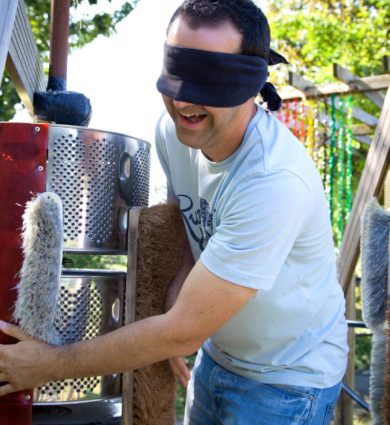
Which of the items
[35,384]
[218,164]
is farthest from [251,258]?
[35,384]

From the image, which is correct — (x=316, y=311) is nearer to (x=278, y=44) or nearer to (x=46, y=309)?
(x=46, y=309)

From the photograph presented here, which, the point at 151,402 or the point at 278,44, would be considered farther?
the point at 278,44

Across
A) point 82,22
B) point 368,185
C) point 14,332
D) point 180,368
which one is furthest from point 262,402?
point 82,22

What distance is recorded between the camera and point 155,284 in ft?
6.56

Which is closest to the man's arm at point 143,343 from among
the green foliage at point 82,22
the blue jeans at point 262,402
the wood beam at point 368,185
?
the blue jeans at point 262,402

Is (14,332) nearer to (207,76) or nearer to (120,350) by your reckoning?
(120,350)

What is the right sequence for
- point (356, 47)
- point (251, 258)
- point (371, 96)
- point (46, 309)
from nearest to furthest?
point (251, 258) → point (46, 309) → point (371, 96) → point (356, 47)

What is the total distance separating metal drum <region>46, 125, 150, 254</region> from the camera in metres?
1.87

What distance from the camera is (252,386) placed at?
181 cm

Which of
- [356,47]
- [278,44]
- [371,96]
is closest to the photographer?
[371,96]

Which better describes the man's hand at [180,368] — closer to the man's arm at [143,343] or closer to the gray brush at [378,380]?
the man's arm at [143,343]

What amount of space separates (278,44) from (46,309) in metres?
9.41

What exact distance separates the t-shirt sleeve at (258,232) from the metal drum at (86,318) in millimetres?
565

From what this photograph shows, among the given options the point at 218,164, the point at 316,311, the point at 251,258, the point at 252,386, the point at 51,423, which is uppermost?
the point at 218,164
